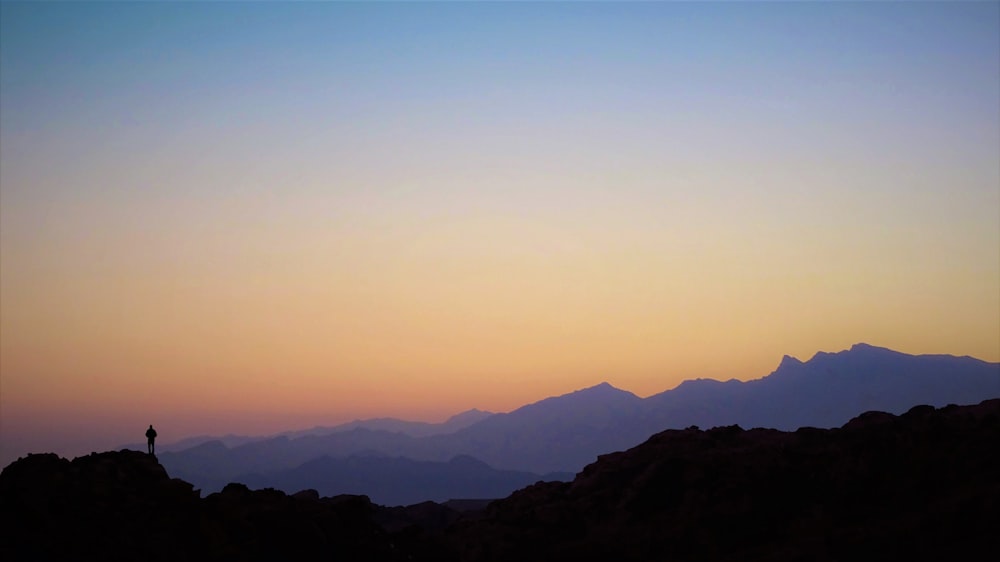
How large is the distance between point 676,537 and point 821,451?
45.6ft

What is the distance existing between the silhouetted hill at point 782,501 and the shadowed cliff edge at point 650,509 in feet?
0.40

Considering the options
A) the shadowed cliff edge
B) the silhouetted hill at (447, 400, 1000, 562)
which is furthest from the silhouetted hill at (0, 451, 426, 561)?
the silhouetted hill at (447, 400, 1000, 562)

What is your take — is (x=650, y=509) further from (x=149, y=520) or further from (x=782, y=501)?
(x=149, y=520)

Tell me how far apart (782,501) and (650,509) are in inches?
354

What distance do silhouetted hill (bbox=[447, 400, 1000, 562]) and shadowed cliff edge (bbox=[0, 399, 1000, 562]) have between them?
122mm

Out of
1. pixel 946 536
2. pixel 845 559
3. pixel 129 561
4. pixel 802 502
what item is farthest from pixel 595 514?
pixel 129 561

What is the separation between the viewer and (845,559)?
49.7 metres

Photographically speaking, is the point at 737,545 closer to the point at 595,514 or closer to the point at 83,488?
the point at 595,514

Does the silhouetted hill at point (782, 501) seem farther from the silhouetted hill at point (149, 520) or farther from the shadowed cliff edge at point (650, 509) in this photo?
the silhouetted hill at point (149, 520)

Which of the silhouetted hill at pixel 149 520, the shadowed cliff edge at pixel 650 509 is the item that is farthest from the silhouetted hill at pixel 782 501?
the silhouetted hill at pixel 149 520

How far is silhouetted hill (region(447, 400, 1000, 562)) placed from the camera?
168 ft

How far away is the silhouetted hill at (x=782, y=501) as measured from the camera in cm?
5116

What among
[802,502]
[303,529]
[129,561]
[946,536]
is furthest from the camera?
[802,502]

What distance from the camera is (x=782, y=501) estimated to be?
195ft
